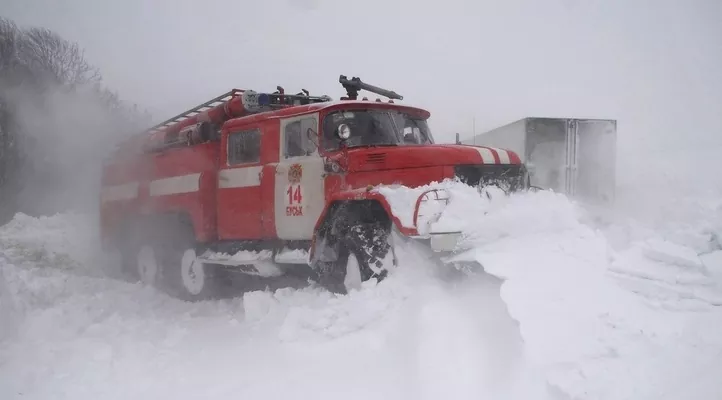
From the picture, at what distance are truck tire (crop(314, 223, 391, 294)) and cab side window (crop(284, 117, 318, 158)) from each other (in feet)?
4.08

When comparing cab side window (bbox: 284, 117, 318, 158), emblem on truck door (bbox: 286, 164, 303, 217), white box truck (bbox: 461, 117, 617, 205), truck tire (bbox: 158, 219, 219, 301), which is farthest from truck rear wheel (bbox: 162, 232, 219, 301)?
white box truck (bbox: 461, 117, 617, 205)

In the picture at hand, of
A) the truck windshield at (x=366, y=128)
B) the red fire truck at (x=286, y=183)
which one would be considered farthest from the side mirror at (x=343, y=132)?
the truck windshield at (x=366, y=128)

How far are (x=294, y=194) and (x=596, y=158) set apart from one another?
944 centimetres

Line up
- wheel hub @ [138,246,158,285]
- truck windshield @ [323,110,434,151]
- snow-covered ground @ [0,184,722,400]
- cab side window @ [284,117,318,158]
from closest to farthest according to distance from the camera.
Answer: snow-covered ground @ [0,184,722,400] → truck windshield @ [323,110,434,151] → cab side window @ [284,117,318,158] → wheel hub @ [138,246,158,285]

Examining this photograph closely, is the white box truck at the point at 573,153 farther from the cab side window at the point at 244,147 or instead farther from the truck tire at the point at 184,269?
the truck tire at the point at 184,269

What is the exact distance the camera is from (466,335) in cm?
438

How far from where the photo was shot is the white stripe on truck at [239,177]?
7.36m

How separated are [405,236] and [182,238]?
15.7 ft

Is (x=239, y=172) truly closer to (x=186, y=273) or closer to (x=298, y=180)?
(x=298, y=180)

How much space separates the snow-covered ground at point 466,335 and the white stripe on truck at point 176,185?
240 cm

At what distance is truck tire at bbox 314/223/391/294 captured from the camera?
573 cm

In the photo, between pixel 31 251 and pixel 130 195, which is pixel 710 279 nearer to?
pixel 130 195

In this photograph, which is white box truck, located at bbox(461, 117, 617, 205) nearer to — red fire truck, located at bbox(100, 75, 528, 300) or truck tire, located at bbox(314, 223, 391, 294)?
red fire truck, located at bbox(100, 75, 528, 300)

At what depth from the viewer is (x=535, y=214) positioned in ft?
17.4
